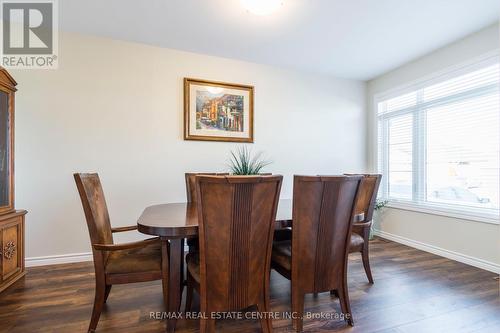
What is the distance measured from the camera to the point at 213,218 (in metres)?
1.30

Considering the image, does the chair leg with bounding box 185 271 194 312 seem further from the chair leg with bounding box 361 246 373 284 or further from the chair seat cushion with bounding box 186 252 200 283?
the chair leg with bounding box 361 246 373 284

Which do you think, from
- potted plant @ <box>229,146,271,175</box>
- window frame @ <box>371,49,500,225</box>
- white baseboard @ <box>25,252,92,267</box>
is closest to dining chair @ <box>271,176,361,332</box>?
potted plant @ <box>229,146,271,175</box>

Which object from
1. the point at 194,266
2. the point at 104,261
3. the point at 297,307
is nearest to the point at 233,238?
the point at 194,266

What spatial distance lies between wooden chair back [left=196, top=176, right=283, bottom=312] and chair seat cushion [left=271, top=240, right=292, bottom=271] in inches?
12.2

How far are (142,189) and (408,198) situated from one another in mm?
3582

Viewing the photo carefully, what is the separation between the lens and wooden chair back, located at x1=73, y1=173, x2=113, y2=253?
1541 millimetres

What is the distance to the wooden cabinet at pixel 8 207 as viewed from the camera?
2.18 metres

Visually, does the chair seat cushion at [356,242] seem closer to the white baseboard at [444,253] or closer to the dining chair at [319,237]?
the dining chair at [319,237]

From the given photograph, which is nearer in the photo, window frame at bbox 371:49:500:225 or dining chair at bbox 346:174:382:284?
dining chair at bbox 346:174:382:284

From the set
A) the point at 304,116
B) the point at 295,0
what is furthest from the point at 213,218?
the point at 304,116

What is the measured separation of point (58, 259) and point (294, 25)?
355cm

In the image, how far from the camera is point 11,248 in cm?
226

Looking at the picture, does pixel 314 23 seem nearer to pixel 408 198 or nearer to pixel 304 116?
pixel 304 116

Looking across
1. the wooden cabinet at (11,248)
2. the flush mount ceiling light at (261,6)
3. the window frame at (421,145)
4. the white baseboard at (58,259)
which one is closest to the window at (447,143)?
the window frame at (421,145)
